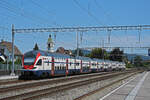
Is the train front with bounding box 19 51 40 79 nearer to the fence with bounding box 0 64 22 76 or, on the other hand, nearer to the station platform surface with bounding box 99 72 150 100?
the fence with bounding box 0 64 22 76

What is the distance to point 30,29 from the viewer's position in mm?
34844

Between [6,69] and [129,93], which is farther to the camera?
[6,69]

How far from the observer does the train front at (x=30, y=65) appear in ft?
85.8

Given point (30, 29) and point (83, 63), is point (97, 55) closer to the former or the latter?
point (83, 63)

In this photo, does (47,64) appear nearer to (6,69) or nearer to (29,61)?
(29,61)

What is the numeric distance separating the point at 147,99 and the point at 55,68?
18.3 meters

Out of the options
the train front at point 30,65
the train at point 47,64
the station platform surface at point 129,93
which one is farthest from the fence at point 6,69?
the station platform surface at point 129,93

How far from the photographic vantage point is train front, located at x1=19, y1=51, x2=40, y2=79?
85.8 feet

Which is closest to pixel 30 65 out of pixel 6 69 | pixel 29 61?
pixel 29 61

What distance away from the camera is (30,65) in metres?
26.3

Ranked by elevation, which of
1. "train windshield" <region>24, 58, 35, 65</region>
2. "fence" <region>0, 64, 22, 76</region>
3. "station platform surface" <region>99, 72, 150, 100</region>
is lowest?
"station platform surface" <region>99, 72, 150, 100</region>

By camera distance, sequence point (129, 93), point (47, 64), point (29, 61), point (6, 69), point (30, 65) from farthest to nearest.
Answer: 1. point (6, 69)
2. point (47, 64)
3. point (29, 61)
4. point (30, 65)
5. point (129, 93)

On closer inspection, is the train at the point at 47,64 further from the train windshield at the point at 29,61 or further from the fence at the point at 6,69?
the fence at the point at 6,69

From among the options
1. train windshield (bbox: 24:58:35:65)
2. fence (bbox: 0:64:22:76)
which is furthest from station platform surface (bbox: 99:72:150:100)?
fence (bbox: 0:64:22:76)
